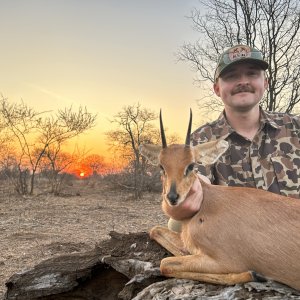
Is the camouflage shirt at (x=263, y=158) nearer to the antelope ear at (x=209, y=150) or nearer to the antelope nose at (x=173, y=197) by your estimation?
the antelope ear at (x=209, y=150)

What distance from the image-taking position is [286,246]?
350 cm

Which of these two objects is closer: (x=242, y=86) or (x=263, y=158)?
(x=242, y=86)

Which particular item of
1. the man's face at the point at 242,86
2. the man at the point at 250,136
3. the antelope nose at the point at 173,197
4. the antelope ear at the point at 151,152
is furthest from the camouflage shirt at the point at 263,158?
the antelope nose at the point at 173,197

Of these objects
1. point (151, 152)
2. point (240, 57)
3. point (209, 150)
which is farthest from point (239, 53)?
point (151, 152)

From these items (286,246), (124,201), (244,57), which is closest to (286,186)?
(244,57)

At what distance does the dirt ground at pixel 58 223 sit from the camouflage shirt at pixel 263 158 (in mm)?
2547

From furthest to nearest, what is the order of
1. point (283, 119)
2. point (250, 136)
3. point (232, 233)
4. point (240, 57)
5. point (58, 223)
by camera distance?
point (58, 223)
point (283, 119)
point (250, 136)
point (240, 57)
point (232, 233)

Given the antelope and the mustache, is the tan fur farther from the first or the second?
the mustache

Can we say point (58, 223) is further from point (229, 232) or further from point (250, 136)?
point (229, 232)

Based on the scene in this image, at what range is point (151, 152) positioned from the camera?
14.2 feet

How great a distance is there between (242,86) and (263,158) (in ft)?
2.87

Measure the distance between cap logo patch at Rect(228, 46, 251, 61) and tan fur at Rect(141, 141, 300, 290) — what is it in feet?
5.50

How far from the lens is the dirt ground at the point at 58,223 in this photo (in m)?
9.32

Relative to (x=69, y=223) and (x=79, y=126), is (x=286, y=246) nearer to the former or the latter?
(x=69, y=223)
